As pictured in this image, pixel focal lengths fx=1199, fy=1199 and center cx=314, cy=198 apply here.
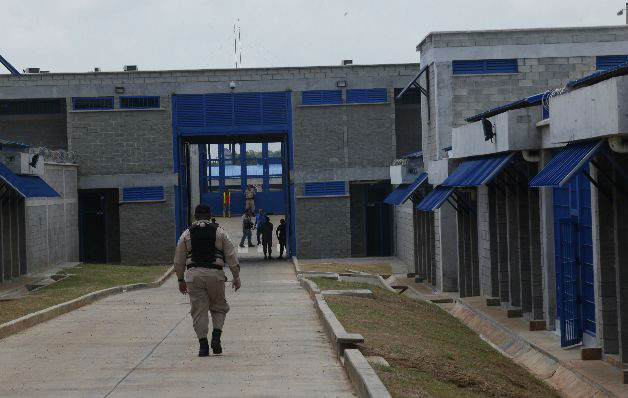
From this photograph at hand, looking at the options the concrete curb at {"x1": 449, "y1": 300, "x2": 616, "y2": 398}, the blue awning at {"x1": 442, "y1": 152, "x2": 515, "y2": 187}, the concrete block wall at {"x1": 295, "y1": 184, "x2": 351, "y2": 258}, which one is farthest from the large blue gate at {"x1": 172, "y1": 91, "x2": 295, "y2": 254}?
the concrete curb at {"x1": 449, "y1": 300, "x2": 616, "y2": 398}

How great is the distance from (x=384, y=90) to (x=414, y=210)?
9391mm

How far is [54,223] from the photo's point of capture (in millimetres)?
41438

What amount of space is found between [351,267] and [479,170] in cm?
1858

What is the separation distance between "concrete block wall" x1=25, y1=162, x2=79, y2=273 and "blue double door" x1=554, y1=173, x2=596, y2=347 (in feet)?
68.6

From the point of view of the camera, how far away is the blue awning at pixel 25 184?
31297 millimetres

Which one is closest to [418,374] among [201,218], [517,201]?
[201,218]

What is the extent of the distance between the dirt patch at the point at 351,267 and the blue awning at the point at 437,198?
9663 millimetres

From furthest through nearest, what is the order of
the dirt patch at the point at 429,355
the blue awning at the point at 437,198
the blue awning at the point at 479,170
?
the blue awning at the point at 437,198, the blue awning at the point at 479,170, the dirt patch at the point at 429,355

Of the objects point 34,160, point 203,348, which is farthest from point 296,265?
point 203,348

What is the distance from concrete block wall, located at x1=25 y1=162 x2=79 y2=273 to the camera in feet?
122

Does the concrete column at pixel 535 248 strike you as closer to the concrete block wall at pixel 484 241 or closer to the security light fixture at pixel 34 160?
the concrete block wall at pixel 484 241

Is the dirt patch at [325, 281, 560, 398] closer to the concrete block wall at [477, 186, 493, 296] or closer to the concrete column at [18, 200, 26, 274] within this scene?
the concrete block wall at [477, 186, 493, 296]

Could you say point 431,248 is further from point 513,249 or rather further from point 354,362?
point 354,362

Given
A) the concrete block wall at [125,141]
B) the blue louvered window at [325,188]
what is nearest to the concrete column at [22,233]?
the concrete block wall at [125,141]
